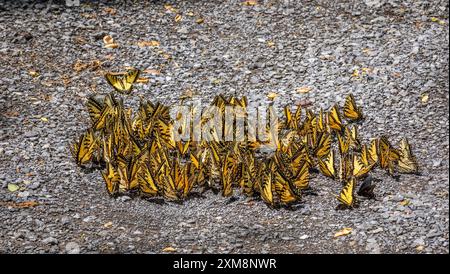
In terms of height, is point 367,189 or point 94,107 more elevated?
point 94,107

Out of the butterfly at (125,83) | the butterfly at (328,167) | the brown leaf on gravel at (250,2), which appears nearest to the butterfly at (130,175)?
the butterfly at (125,83)

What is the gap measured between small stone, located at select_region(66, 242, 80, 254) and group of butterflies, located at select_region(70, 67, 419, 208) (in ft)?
1.67

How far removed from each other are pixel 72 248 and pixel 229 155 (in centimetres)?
109

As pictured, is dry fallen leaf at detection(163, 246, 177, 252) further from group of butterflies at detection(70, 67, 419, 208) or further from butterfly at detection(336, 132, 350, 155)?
butterfly at detection(336, 132, 350, 155)

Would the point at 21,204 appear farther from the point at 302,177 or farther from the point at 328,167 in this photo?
the point at 328,167

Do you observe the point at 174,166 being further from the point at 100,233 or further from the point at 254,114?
the point at 254,114

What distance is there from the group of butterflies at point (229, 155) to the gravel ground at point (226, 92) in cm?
9

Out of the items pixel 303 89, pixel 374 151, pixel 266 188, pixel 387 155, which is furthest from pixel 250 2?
pixel 266 188

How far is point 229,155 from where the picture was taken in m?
4.94

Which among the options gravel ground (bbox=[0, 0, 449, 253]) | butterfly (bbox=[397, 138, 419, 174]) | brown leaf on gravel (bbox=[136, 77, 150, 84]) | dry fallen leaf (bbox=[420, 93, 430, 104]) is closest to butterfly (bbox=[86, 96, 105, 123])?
gravel ground (bbox=[0, 0, 449, 253])

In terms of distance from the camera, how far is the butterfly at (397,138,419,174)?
16.4 ft

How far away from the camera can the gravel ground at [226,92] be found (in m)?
4.50

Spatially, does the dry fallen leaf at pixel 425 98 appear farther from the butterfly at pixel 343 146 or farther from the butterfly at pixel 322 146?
the butterfly at pixel 322 146

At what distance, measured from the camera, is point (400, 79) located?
19.5ft
